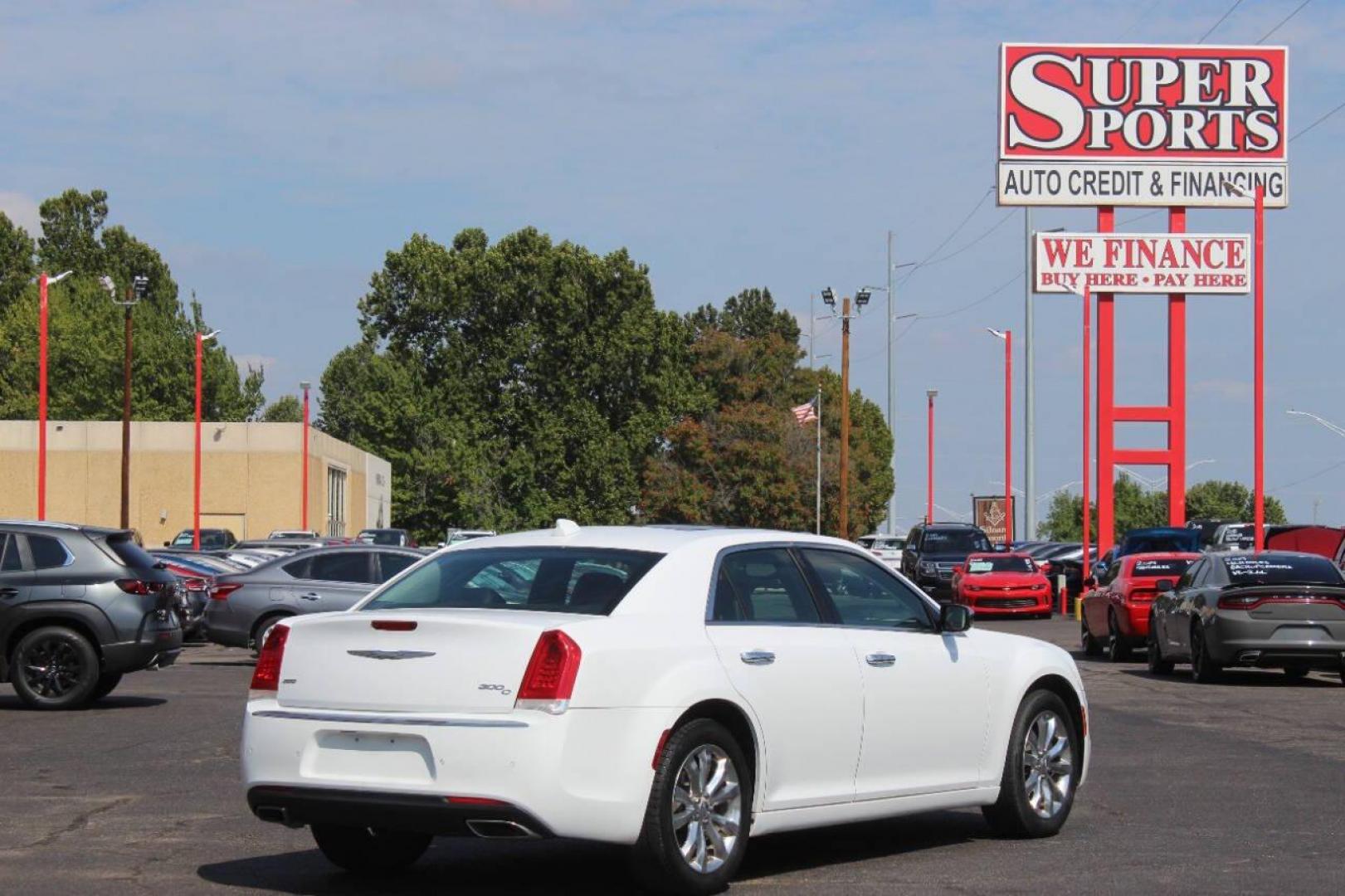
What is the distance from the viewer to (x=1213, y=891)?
8625mm

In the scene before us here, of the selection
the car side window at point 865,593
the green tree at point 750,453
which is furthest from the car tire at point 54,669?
the green tree at point 750,453

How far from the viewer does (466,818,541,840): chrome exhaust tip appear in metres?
7.76

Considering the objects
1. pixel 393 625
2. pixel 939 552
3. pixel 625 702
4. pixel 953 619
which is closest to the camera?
pixel 625 702

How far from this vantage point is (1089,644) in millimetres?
29500

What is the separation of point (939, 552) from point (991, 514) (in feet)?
107

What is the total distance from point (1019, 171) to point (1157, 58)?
5066 millimetres

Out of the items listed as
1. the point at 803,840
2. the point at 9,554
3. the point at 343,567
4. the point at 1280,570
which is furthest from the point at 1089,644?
the point at 803,840

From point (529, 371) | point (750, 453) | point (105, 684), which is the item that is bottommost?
point (105, 684)

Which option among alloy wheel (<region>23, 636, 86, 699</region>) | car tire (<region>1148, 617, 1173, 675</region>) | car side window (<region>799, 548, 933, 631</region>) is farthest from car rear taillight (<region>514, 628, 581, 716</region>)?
car tire (<region>1148, 617, 1173, 675</region>)

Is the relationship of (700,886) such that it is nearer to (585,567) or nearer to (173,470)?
(585,567)

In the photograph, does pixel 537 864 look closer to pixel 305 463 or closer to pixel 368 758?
pixel 368 758

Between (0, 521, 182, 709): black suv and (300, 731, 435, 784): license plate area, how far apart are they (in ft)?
35.6

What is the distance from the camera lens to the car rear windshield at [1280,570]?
22.4 metres

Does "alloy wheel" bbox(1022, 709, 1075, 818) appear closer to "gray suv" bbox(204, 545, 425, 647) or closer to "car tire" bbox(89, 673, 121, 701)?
"car tire" bbox(89, 673, 121, 701)
